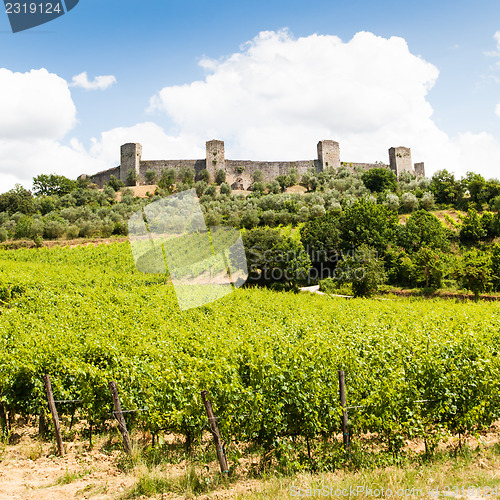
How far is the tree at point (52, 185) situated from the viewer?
51438 millimetres

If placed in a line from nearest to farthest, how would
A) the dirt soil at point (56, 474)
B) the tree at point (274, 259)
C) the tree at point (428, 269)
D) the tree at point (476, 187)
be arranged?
the dirt soil at point (56, 474) → the tree at point (428, 269) → the tree at point (274, 259) → the tree at point (476, 187)

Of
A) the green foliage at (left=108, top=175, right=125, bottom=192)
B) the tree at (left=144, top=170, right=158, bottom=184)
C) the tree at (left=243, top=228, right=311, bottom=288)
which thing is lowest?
the tree at (left=243, top=228, right=311, bottom=288)

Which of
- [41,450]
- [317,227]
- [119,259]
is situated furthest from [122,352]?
[317,227]

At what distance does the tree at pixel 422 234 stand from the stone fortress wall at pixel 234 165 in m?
23.8

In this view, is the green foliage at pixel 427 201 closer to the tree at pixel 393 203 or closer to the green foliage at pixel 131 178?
the tree at pixel 393 203

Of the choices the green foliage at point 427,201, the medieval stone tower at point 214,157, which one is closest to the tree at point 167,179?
the medieval stone tower at point 214,157

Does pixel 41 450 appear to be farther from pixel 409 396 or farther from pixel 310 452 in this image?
pixel 409 396

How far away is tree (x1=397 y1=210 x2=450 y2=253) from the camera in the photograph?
29141mm

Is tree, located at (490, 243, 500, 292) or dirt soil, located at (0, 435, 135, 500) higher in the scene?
tree, located at (490, 243, 500, 292)

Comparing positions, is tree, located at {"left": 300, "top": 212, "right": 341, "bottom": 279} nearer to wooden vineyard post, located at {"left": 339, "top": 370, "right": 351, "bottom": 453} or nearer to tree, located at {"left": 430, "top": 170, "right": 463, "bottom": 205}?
tree, located at {"left": 430, "top": 170, "right": 463, "bottom": 205}

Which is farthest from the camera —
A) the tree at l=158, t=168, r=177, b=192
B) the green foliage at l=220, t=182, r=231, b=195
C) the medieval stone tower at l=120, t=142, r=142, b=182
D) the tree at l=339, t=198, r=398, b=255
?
A: the medieval stone tower at l=120, t=142, r=142, b=182

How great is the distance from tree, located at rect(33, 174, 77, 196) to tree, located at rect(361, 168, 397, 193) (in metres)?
36.8

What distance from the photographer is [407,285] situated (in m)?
26.0

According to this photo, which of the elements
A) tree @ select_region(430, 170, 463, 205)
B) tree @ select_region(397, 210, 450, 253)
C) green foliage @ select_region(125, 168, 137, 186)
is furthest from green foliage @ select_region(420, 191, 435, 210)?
green foliage @ select_region(125, 168, 137, 186)
